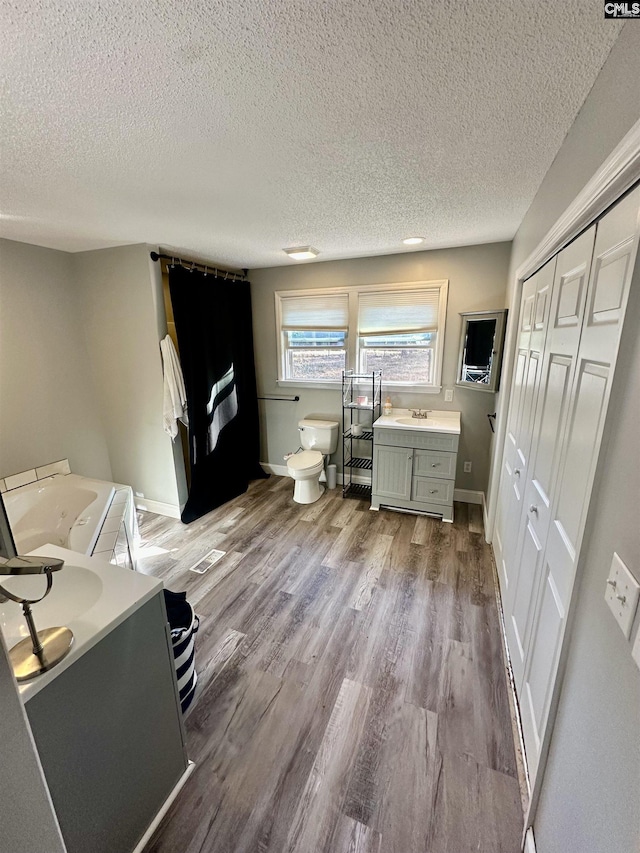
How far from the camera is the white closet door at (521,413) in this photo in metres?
→ 1.60

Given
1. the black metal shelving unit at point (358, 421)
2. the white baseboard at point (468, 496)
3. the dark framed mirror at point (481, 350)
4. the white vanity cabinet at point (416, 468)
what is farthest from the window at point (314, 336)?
the white baseboard at point (468, 496)

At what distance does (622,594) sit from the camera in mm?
671

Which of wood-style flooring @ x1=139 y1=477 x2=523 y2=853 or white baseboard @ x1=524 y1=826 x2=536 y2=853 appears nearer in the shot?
white baseboard @ x1=524 y1=826 x2=536 y2=853

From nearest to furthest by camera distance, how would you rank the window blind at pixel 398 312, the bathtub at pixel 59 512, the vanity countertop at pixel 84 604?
the vanity countertop at pixel 84 604 < the bathtub at pixel 59 512 < the window blind at pixel 398 312

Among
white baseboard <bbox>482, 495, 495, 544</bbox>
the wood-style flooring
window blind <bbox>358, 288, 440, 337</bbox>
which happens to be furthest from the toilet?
white baseboard <bbox>482, 495, 495, 544</bbox>

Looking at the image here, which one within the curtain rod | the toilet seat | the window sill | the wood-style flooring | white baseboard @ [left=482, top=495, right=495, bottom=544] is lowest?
the wood-style flooring

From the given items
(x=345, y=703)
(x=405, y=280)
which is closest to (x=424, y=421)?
(x=405, y=280)

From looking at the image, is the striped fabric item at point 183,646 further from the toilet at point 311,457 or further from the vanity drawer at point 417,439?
the vanity drawer at point 417,439

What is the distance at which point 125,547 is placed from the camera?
2568 mm

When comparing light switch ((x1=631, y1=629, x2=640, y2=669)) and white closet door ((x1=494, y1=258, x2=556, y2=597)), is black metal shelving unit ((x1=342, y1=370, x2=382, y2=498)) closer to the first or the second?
white closet door ((x1=494, y1=258, x2=556, y2=597))

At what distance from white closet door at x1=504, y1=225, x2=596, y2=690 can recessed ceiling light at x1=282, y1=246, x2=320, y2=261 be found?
2.00 metres

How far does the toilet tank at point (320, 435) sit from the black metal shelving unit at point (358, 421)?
0.12 m

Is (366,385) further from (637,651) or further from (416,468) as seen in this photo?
(637,651)

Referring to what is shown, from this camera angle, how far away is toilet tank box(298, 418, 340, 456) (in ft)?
11.7
